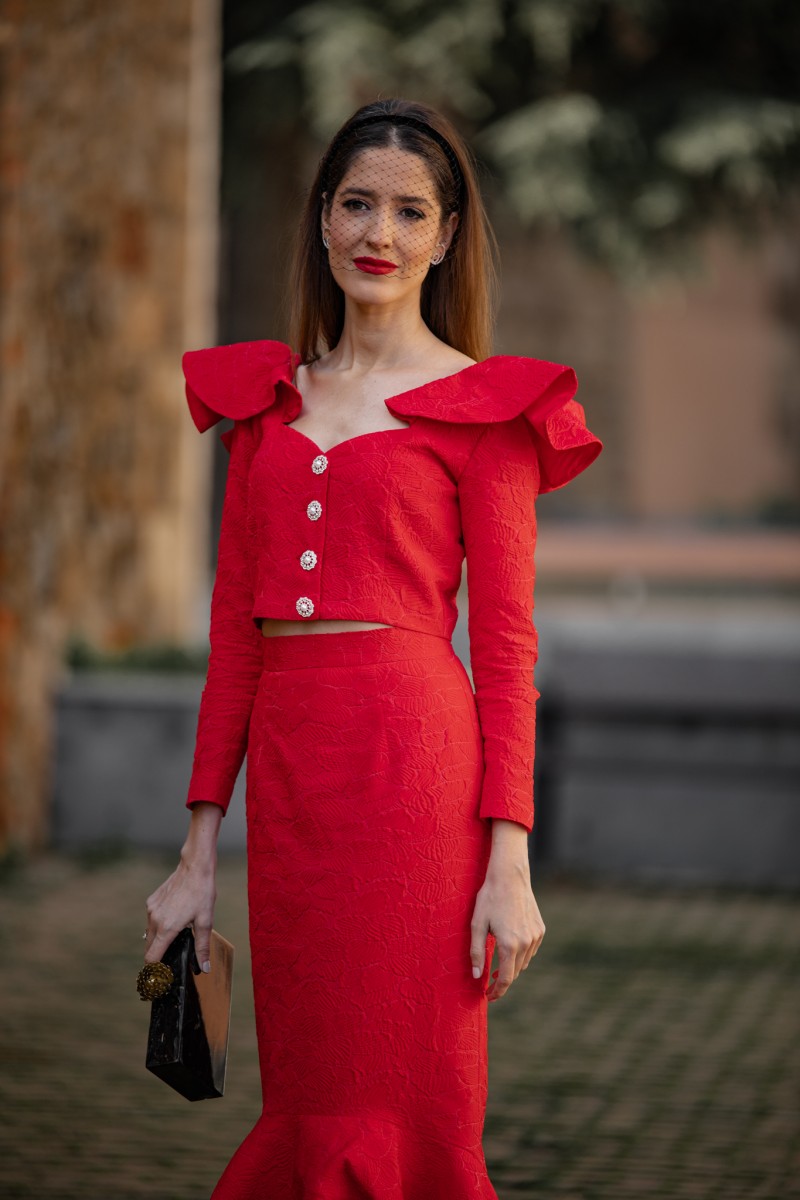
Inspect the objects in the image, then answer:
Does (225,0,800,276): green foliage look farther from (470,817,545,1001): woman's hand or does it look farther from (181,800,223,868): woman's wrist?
(470,817,545,1001): woman's hand

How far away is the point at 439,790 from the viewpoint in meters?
2.82

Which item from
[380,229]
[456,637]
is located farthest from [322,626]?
[456,637]

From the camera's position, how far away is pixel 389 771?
2814 mm

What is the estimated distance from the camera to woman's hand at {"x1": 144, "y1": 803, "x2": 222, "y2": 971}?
294 centimetres

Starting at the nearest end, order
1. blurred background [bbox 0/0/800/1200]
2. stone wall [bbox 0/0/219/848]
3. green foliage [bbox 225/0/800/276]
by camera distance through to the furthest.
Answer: blurred background [bbox 0/0/800/1200] < stone wall [bbox 0/0/219/848] < green foliage [bbox 225/0/800/276]

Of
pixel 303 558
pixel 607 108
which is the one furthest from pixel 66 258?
pixel 607 108

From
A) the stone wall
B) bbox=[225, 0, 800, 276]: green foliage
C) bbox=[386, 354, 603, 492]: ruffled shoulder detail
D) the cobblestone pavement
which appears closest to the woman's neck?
bbox=[386, 354, 603, 492]: ruffled shoulder detail

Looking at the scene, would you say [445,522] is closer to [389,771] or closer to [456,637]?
[389,771]

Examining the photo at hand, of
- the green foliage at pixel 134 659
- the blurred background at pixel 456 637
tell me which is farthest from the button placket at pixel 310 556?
the green foliage at pixel 134 659

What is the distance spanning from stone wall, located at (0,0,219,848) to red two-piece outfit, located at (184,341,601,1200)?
19.1ft

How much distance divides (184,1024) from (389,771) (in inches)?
20.1

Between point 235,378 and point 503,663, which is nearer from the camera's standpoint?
point 503,663

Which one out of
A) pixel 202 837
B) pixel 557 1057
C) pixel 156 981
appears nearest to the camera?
pixel 156 981

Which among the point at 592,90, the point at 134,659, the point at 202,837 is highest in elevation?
the point at 592,90
